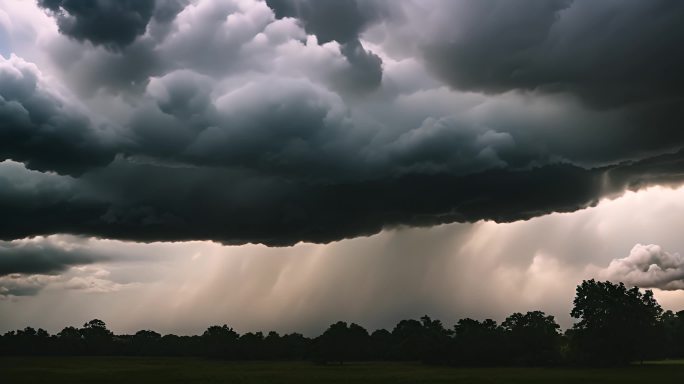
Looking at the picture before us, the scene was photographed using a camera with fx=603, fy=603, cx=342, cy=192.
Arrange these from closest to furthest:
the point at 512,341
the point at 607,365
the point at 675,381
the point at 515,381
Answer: the point at 675,381 → the point at 515,381 → the point at 607,365 → the point at 512,341

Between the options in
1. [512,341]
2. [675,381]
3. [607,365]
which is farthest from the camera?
[512,341]

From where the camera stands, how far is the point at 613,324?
165 m

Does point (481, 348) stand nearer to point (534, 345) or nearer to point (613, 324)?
point (534, 345)

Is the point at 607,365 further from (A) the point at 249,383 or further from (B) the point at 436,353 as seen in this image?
(A) the point at 249,383

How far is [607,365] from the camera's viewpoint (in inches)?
6545

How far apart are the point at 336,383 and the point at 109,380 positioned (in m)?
42.6

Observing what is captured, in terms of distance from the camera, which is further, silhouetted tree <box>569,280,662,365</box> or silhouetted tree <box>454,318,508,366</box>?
silhouetted tree <box>454,318,508,366</box>

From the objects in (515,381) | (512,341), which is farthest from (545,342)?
(515,381)

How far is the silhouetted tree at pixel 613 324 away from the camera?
163250 millimetres

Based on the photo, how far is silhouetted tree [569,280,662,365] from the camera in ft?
536

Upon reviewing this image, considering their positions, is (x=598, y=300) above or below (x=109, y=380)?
above

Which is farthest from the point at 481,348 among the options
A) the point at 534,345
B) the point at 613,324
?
the point at 613,324

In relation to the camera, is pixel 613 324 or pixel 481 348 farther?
pixel 481 348

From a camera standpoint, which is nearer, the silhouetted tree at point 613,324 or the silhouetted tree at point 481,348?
the silhouetted tree at point 613,324
